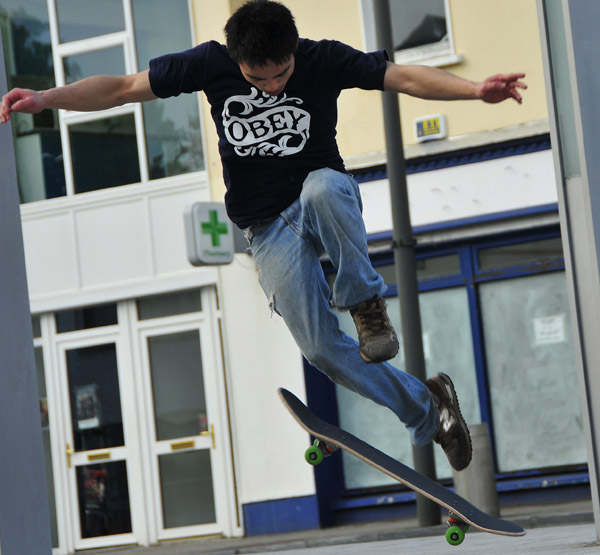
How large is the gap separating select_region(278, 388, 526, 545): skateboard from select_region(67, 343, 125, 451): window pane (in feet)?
34.0

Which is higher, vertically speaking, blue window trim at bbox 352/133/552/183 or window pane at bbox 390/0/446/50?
window pane at bbox 390/0/446/50

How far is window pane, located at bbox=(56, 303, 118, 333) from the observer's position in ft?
52.5

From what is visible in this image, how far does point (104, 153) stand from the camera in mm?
16109

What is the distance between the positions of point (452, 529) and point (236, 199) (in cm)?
179

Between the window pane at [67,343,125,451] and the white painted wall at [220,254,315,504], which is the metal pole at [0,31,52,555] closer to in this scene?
the white painted wall at [220,254,315,504]

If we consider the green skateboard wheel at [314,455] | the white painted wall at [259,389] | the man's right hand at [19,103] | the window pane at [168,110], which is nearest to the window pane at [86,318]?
the white painted wall at [259,389]

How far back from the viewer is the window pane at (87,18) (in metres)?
16.1

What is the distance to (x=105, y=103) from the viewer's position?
5.01m

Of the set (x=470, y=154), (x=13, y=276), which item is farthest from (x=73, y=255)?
(x=13, y=276)

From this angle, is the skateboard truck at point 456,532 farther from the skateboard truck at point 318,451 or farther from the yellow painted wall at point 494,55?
the yellow painted wall at point 494,55

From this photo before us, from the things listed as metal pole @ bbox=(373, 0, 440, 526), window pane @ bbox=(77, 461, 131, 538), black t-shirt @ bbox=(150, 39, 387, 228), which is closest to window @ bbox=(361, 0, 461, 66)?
metal pole @ bbox=(373, 0, 440, 526)

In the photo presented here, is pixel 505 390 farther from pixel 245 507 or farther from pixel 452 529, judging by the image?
pixel 452 529

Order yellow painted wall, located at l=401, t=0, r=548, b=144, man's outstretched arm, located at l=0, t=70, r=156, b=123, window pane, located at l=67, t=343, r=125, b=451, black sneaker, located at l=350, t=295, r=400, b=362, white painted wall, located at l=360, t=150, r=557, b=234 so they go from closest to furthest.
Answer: man's outstretched arm, located at l=0, t=70, r=156, b=123, black sneaker, located at l=350, t=295, r=400, b=362, white painted wall, located at l=360, t=150, r=557, b=234, yellow painted wall, located at l=401, t=0, r=548, b=144, window pane, located at l=67, t=343, r=125, b=451

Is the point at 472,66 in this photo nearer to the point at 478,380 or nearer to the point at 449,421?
the point at 478,380
